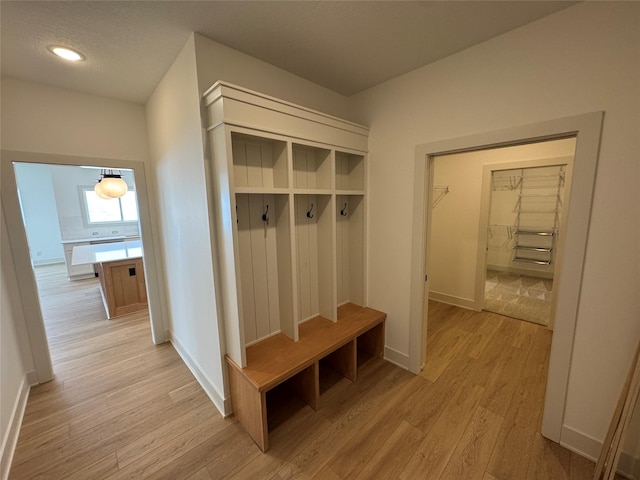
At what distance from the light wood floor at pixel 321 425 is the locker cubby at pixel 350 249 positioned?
29.9 inches

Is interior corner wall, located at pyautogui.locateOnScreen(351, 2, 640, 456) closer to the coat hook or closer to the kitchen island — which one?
the coat hook

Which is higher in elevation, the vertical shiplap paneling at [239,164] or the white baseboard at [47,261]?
the vertical shiplap paneling at [239,164]

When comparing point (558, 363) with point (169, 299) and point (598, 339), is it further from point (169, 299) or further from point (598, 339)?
point (169, 299)

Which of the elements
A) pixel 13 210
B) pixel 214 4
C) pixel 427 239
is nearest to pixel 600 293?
pixel 427 239

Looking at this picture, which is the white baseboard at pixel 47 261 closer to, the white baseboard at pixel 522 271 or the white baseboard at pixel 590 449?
the white baseboard at pixel 590 449

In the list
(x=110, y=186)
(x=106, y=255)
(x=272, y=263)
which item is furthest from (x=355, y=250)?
(x=106, y=255)

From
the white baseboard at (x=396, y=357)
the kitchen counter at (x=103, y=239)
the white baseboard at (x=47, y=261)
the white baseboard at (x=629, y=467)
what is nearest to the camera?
the white baseboard at (x=629, y=467)

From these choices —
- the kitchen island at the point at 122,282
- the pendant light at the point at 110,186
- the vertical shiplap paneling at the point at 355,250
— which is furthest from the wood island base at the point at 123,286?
the vertical shiplap paneling at the point at 355,250

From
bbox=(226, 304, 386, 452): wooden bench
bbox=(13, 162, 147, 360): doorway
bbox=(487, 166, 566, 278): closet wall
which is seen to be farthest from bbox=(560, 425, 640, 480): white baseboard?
bbox=(13, 162, 147, 360): doorway

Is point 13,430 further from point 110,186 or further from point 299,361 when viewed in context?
point 110,186

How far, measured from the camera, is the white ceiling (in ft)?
4.59

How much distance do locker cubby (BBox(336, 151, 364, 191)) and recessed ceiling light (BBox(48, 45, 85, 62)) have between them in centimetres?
205

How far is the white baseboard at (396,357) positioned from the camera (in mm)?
2469

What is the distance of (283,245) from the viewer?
207cm
